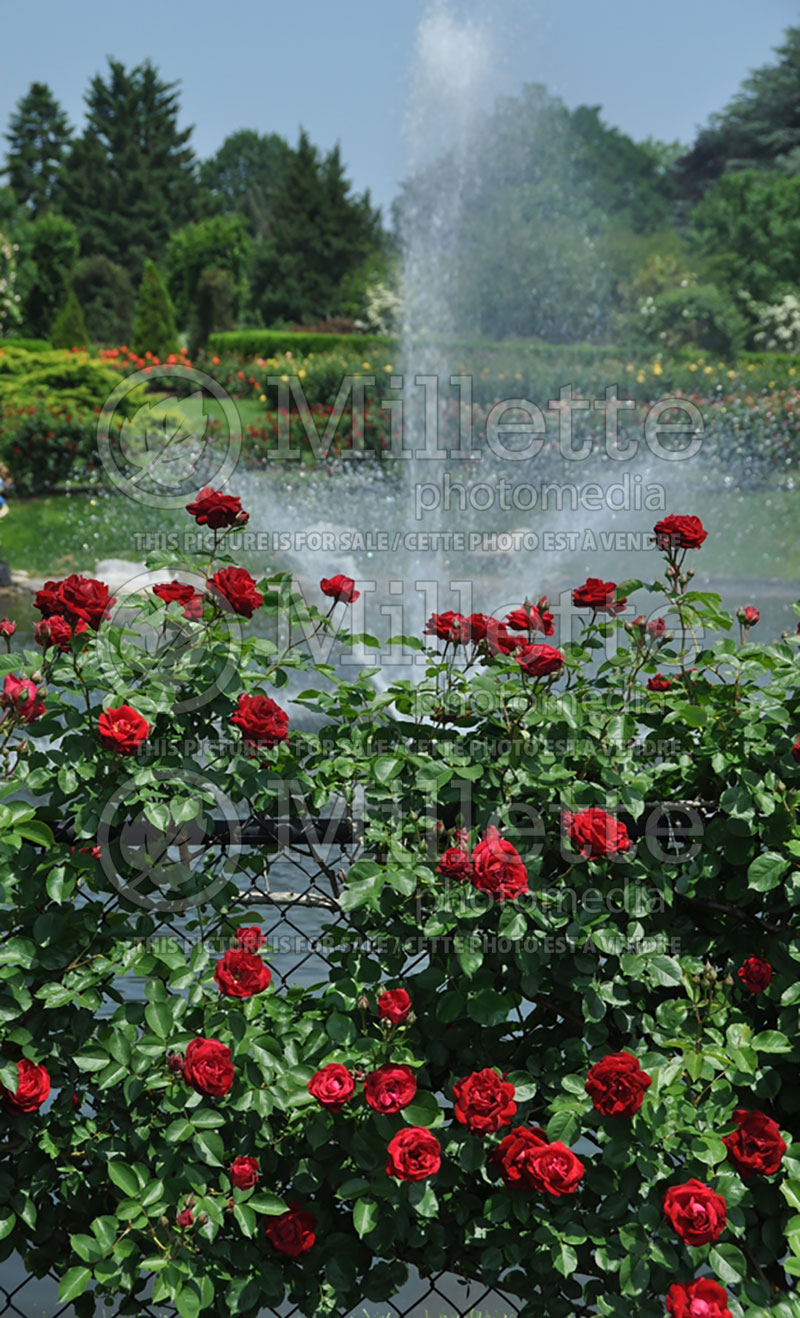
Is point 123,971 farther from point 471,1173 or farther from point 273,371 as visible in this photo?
point 273,371

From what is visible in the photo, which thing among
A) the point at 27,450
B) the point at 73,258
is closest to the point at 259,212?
the point at 73,258

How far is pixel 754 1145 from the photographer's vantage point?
139 centimetres

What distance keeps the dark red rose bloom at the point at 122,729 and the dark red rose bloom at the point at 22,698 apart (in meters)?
0.12

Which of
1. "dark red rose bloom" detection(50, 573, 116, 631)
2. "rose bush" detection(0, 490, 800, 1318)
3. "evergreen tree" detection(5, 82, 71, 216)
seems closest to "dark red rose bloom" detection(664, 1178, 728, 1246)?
"rose bush" detection(0, 490, 800, 1318)

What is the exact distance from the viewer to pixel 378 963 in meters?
1.52

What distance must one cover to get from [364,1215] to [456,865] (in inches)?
15.9

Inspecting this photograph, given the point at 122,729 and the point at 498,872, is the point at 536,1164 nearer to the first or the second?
the point at 498,872

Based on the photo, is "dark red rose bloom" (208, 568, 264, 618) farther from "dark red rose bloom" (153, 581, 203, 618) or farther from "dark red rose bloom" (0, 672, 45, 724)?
"dark red rose bloom" (0, 672, 45, 724)

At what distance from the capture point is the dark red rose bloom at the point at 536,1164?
1.32 meters

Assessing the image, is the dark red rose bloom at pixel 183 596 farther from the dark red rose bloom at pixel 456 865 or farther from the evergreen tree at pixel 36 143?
the evergreen tree at pixel 36 143

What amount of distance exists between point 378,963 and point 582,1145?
109 centimetres

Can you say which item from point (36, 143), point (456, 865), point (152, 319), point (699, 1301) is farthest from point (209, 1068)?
point (36, 143)

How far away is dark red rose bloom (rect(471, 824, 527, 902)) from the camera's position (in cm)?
136

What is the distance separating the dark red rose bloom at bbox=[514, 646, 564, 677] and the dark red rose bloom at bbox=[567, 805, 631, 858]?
7.3 inches
